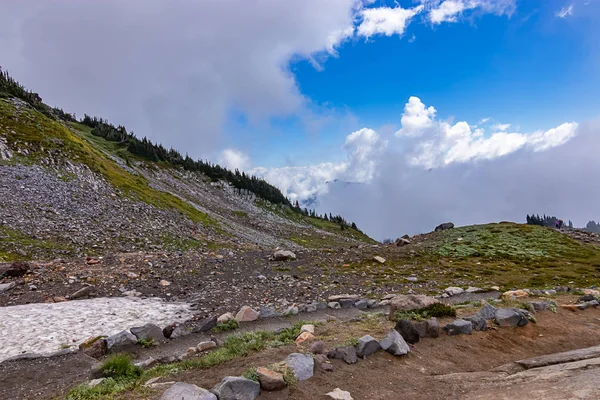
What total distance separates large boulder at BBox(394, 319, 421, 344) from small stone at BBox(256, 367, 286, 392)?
510 centimetres

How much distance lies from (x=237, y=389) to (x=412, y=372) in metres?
4.90

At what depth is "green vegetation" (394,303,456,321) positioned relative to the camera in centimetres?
1309

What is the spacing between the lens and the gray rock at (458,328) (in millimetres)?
11773

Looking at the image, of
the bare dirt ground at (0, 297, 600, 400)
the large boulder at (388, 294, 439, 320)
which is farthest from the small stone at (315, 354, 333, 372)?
the large boulder at (388, 294, 439, 320)

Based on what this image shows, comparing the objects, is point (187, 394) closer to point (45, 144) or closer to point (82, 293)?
point (82, 293)

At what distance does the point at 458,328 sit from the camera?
1183 cm

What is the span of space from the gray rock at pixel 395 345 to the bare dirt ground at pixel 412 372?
18 centimetres

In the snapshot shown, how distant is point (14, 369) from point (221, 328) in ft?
20.9

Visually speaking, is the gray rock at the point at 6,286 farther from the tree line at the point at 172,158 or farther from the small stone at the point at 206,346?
the tree line at the point at 172,158

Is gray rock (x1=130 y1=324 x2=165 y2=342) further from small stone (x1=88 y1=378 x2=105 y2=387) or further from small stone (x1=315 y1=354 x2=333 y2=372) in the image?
small stone (x1=315 y1=354 x2=333 y2=372)

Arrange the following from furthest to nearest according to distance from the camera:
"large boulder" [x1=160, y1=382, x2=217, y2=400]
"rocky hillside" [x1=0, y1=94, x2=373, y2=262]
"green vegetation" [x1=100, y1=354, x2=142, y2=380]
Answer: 1. "rocky hillside" [x1=0, y1=94, x2=373, y2=262]
2. "green vegetation" [x1=100, y1=354, x2=142, y2=380]
3. "large boulder" [x1=160, y1=382, x2=217, y2=400]

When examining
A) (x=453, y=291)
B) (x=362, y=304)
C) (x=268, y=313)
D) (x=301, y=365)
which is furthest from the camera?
(x=453, y=291)

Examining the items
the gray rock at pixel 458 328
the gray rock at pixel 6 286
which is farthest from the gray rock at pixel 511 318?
the gray rock at pixel 6 286

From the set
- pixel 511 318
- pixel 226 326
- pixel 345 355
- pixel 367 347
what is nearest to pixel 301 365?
pixel 345 355
